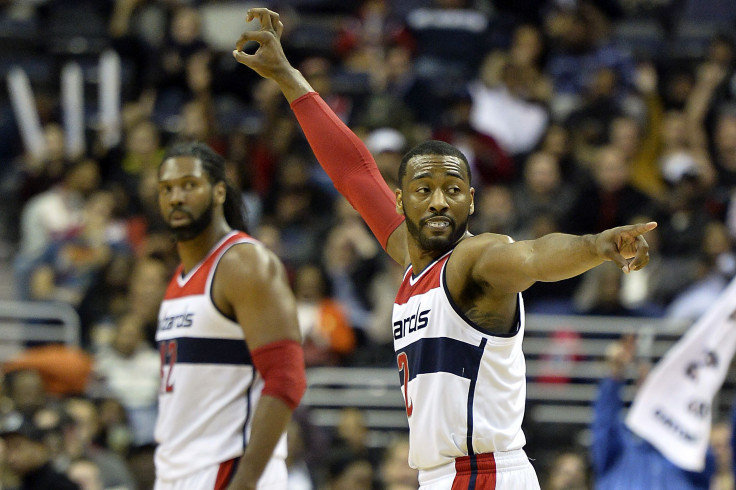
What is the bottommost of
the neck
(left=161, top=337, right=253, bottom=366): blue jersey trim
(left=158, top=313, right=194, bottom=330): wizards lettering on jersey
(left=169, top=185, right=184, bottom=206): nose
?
(left=161, top=337, right=253, bottom=366): blue jersey trim

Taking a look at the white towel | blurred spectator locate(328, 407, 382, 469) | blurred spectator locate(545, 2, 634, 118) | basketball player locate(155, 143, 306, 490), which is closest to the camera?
basketball player locate(155, 143, 306, 490)

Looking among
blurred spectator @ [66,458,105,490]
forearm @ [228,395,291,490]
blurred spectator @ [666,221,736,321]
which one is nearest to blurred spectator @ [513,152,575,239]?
blurred spectator @ [666,221,736,321]

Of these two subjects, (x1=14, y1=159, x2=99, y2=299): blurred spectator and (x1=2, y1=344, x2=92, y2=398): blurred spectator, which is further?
(x1=14, y1=159, x2=99, y2=299): blurred spectator

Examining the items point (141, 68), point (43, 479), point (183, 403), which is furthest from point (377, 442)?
point (141, 68)

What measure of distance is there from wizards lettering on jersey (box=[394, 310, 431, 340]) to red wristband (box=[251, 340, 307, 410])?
0.82 m

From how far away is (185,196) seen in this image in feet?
19.6

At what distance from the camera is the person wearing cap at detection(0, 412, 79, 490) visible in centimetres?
830

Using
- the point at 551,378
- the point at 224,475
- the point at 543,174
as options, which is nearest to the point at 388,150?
the point at 543,174

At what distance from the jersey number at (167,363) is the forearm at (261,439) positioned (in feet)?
1.77

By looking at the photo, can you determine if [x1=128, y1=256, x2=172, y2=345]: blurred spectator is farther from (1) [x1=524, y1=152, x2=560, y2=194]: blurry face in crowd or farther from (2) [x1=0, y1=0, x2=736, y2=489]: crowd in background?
(1) [x1=524, y1=152, x2=560, y2=194]: blurry face in crowd

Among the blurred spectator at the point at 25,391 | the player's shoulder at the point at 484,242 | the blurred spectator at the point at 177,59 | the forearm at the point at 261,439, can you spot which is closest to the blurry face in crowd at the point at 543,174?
the blurred spectator at the point at 177,59

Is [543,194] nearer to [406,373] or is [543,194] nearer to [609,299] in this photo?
[609,299]

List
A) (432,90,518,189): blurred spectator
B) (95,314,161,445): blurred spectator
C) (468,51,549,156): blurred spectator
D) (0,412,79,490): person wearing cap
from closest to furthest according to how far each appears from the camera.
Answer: (0,412,79,490): person wearing cap
(95,314,161,445): blurred spectator
(432,90,518,189): blurred spectator
(468,51,549,156): blurred spectator

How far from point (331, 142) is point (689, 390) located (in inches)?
137
